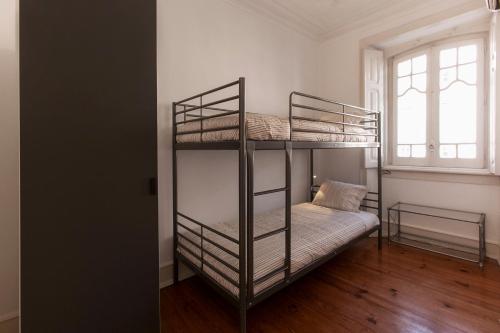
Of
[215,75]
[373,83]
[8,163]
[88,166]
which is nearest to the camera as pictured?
[88,166]

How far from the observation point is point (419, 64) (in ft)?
9.80

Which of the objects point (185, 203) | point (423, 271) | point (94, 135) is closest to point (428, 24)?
point (423, 271)

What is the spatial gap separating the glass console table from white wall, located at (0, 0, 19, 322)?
11.3 feet

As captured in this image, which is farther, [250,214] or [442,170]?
[442,170]

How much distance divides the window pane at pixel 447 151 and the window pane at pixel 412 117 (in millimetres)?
201

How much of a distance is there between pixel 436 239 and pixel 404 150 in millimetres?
1116

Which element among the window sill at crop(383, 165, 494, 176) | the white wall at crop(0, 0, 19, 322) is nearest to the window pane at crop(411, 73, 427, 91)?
the window sill at crop(383, 165, 494, 176)

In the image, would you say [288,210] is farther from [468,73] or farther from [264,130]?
[468,73]

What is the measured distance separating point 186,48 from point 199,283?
2100 mm

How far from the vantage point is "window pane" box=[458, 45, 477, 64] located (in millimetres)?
2626

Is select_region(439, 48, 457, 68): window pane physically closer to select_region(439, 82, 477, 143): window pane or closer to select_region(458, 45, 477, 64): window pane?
select_region(458, 45, 477, 64): window pane

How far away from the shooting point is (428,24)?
2613mm

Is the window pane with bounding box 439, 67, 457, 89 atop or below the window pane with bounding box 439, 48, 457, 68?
below

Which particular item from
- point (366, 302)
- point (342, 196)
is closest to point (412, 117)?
point (342, 196)
